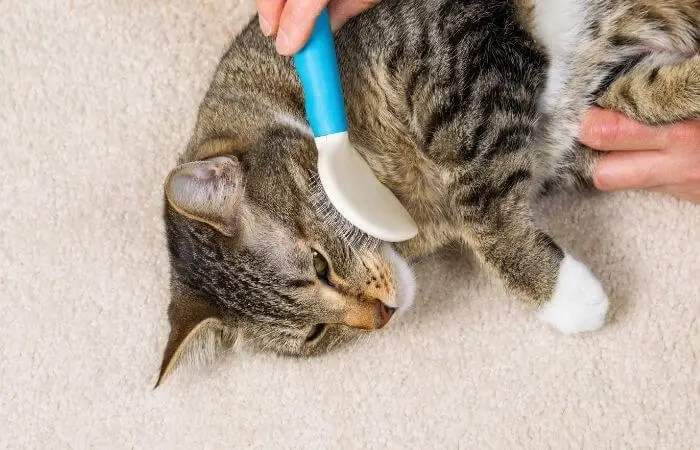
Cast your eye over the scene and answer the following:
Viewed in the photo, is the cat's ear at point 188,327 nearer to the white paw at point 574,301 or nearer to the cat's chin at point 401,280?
the cat's chin at point 401,280

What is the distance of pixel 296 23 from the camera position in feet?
3.18

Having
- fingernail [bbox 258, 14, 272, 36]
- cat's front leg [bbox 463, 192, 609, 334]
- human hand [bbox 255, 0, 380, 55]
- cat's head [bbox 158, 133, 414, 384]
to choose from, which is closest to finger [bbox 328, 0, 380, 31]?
human hand [bbox 255, 0, 380, 55]

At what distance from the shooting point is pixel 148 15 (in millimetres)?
1435

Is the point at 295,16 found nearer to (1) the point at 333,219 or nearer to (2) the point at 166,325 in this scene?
(1) the point at 333,219

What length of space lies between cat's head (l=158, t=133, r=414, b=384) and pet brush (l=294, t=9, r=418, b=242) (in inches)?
3.3

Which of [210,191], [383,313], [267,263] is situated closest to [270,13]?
[210,191]

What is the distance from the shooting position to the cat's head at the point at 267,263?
1060 millimetres

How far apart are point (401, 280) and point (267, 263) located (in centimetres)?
23

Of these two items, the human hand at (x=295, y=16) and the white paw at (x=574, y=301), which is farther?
the white paw at (x=574, y=301)

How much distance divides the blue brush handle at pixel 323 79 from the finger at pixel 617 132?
47cm

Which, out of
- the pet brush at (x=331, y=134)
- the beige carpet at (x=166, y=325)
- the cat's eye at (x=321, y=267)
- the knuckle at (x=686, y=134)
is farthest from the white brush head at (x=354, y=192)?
the knuckle at (x=686, y=134)

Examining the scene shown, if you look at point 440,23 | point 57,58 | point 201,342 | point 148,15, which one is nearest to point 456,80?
point 440,23

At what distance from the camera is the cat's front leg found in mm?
A: 1104

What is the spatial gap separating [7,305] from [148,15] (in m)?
0.69
